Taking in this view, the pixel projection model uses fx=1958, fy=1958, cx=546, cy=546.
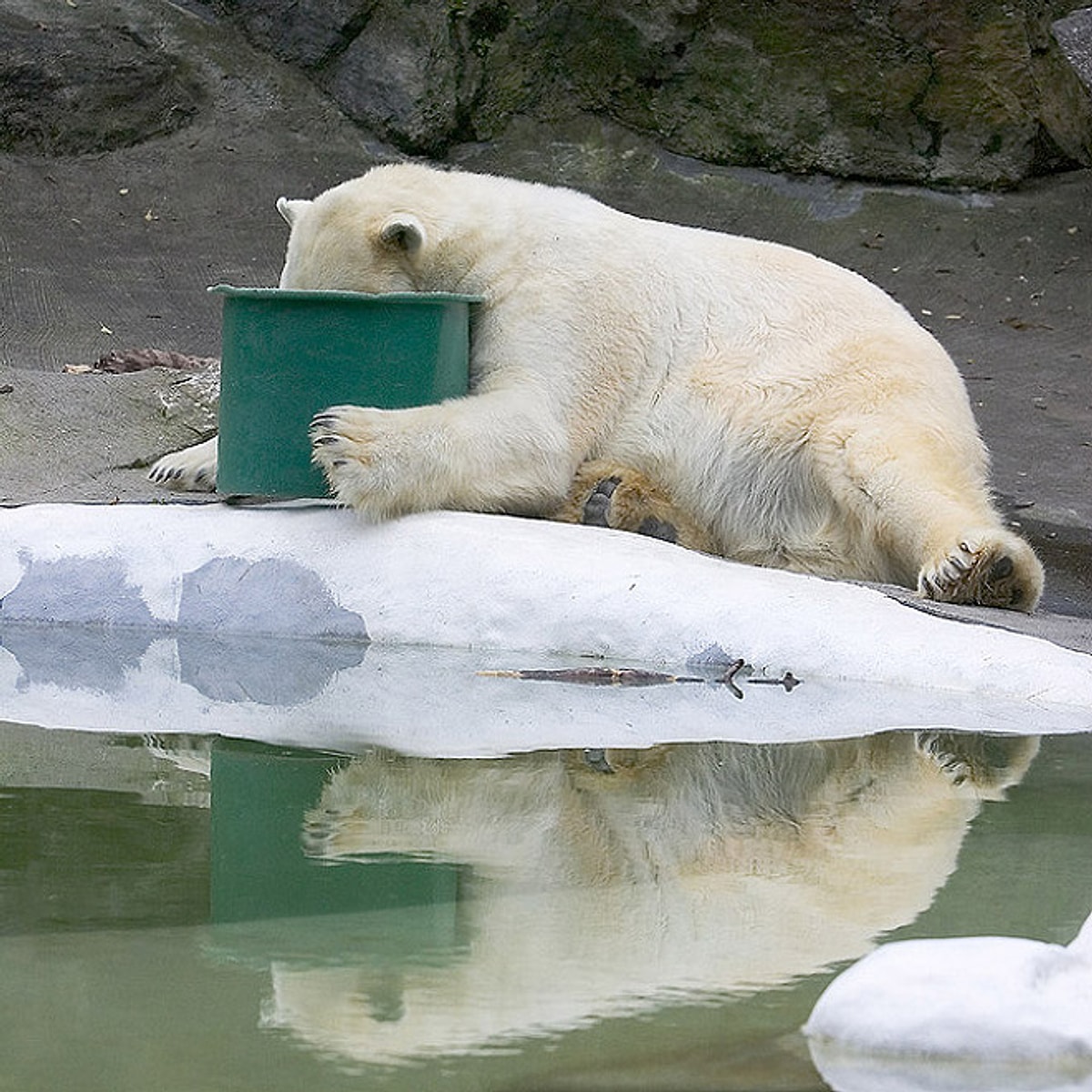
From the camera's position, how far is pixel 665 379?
4.97 metres

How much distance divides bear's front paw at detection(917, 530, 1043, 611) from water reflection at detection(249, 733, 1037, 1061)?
1045mm

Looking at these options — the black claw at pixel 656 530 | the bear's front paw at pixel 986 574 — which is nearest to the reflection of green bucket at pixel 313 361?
the black claw at pixel 656 530

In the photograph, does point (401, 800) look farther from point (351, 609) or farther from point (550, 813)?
point (351, 609)

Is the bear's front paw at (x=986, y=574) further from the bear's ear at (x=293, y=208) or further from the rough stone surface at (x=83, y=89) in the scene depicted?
the rough stone surface at (x=83, y=89)

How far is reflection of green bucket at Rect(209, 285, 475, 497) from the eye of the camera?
15.1 feet

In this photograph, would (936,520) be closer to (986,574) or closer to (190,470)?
(986,574)

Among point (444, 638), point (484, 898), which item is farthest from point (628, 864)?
point (444, 638)

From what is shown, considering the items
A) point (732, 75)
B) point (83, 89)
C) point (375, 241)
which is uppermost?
point (732, 75)

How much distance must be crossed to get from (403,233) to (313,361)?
428 millimetres

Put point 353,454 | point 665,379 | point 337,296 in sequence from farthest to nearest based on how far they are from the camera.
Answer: point 665,379 → point 337,296 → point 353,454

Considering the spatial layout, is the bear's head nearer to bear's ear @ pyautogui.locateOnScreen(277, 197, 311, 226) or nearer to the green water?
bear's ear @ pyautogui.locateOnScreen(277, 197, 311, 226)

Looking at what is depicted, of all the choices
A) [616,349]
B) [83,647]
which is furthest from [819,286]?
[83,647]

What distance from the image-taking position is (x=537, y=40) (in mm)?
11109

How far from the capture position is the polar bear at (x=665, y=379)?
15.3 ft
